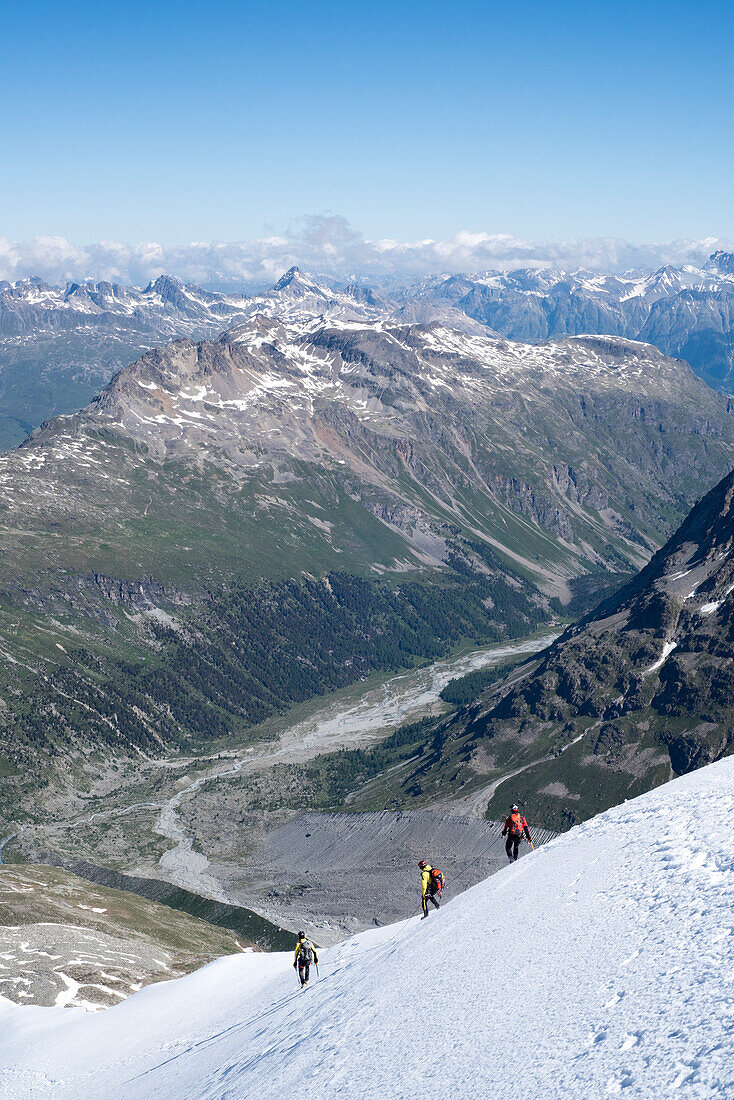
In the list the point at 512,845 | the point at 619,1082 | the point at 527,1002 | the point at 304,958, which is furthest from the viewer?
the point at 304,958

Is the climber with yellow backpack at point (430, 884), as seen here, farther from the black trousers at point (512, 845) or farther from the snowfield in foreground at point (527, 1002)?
the black trousers at point (512, 845)

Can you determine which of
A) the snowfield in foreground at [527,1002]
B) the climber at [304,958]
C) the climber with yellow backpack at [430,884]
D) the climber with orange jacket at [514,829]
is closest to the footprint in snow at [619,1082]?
the snowfield in foreground at [527,1002]

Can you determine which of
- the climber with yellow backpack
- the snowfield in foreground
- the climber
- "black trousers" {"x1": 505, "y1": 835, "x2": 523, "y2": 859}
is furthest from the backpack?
the climber

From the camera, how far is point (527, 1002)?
28.9 metres

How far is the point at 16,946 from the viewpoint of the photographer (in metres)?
107

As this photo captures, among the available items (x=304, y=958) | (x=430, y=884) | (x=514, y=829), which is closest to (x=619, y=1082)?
(x=430, y=884)

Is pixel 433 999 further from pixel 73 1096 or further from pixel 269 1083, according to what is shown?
pixel 73 1096

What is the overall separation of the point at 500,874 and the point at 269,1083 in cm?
1726

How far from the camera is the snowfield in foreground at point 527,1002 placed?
24156mm

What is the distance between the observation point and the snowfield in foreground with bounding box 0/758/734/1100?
24156 millimetres

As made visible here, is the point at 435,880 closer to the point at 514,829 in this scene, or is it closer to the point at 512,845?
the point at 514,829

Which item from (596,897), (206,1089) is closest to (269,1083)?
(206,1089)

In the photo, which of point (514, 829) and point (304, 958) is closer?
point (514, 829)

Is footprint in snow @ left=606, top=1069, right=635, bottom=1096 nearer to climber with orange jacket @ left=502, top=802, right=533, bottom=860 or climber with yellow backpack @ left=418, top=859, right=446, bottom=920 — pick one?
climber with yellow backpack @ left=418, top=859, right=446, bottom=920
